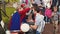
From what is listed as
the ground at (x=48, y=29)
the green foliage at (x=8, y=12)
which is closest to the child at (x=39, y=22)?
the ground at (x=48, y=29)

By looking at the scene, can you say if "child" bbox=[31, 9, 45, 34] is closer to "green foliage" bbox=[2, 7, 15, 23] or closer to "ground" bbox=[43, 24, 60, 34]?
"ground" bbox=[43, 24, 60, 34]

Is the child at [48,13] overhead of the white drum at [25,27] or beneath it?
overhead

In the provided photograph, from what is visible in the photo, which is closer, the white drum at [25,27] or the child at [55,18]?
the white drum at [25,27]

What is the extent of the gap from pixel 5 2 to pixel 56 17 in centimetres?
47

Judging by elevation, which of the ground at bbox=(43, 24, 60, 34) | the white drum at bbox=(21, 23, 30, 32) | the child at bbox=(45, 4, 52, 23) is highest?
the child at bbox=(45, 4, 52, 23)

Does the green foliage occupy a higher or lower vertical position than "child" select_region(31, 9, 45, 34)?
higher

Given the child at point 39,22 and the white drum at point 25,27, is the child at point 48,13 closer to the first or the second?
the child at point 39,22

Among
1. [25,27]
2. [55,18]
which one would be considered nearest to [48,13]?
[55,18]

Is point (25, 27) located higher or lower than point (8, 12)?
lower

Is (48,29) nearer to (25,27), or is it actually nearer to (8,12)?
(25,27)

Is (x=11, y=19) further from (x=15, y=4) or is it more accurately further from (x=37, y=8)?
(x=37, y=8)

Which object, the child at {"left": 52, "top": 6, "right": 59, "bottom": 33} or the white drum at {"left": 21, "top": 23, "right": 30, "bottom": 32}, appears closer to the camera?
the white drum at {"left": 21, "top": 23, "right": 30, "bottom": 32}

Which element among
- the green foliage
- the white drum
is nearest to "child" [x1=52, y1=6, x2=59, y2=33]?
the white drum

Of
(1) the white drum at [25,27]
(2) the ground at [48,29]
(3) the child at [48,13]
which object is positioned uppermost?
(3) the child at [48,13]
